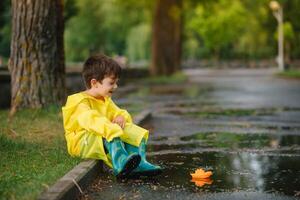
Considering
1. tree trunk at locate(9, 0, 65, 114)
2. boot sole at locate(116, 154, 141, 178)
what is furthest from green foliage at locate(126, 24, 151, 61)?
boot sole at locate(116, 154, 141, 178)

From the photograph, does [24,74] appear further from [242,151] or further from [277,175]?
[277,175]

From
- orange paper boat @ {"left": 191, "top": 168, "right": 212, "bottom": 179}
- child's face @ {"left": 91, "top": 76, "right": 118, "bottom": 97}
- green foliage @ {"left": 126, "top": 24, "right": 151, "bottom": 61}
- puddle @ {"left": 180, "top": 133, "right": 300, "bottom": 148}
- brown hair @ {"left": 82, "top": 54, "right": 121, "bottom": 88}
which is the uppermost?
brown hair @ {"left": 82, "top": 54, "right": 121, "bottom": 88}

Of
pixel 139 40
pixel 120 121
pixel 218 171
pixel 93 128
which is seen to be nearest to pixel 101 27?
pixel 139 40

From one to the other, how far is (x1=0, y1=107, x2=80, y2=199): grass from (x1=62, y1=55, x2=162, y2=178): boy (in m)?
0.25

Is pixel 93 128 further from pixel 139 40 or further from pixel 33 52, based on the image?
pixel 139 40

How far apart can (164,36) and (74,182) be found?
1153 inches

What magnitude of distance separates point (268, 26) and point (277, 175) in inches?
2509

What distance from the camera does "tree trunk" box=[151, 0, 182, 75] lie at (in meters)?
33.9

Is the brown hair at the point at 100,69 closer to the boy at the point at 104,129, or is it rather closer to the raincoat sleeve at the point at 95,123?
the boy at the point at 104,129

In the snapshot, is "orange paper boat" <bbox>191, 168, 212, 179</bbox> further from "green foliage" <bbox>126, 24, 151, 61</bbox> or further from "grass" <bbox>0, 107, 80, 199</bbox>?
"green foliage" <bbox>126, 24, 151, 61</bbox>

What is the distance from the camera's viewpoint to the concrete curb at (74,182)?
498 cm

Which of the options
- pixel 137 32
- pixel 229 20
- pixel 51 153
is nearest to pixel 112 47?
pixel 229 20

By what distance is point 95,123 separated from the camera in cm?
635

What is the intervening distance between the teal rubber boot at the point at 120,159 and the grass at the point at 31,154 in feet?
1.40
